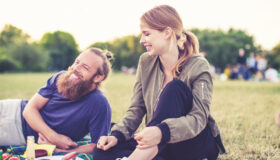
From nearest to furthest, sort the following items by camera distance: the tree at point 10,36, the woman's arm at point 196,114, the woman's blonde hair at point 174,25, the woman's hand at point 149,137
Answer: the woman's hand at point 149,137, the woman's arm at point 196,114, the woman's blonde hair at point 174,25, the tree at point 10,36

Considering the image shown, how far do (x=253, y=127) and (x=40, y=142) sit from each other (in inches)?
141

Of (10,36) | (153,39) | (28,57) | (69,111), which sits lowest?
(28,57)

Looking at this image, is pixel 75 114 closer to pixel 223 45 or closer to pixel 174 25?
pixel 174 25

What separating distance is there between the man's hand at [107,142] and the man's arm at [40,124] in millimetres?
728

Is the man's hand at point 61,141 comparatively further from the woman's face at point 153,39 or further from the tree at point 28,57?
the tree at point 28,57

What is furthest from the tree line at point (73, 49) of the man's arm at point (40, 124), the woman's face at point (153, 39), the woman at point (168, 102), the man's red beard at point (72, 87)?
the woman's face at point (153, 39)

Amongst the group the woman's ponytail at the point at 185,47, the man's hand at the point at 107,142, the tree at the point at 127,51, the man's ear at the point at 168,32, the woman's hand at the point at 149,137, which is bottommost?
the tree at the point at 127,51

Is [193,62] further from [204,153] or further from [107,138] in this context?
[107,138]

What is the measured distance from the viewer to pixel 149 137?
1.99 metres

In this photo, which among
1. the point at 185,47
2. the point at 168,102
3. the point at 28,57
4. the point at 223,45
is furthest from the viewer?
the point at 223,45

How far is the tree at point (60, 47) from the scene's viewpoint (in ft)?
231

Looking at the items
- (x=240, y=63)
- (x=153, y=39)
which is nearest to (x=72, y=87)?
(x=153, y=39)

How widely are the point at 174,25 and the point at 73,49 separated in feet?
260

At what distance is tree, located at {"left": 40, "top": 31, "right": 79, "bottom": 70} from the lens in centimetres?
7050
